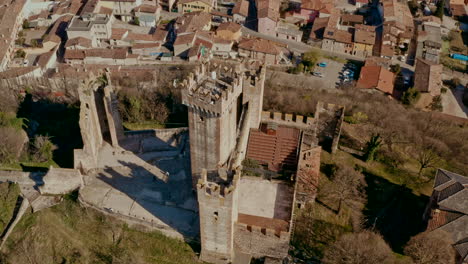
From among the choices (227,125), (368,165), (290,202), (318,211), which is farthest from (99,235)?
(368,165)

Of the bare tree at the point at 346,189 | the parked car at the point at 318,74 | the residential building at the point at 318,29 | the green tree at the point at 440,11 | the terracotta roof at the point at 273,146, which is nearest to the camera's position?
the bare tree at the point at 346,189

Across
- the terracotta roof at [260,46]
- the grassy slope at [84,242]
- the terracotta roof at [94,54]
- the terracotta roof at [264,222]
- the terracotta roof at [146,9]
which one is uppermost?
the terracotta roof at [146,9]

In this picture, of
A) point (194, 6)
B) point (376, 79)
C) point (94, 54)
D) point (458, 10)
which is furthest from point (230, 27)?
point (458, 10)

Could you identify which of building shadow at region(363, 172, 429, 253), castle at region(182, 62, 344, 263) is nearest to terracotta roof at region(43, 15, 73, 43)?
castle at region(182, 62, 344, 263)

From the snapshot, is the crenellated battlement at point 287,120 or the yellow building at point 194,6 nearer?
the crenellated battlement at point 287,120

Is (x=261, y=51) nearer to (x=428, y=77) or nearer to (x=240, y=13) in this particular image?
(x=240, y=13)

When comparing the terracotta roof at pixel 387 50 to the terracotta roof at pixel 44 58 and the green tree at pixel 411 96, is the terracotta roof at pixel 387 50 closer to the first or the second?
the green tree at pixel 411 96

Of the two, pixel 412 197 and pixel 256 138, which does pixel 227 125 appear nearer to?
pixel 256 138

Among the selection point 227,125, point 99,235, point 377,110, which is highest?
point 227,125

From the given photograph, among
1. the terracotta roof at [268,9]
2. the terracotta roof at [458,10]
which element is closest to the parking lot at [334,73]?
the terracotta roof at [268,9]
